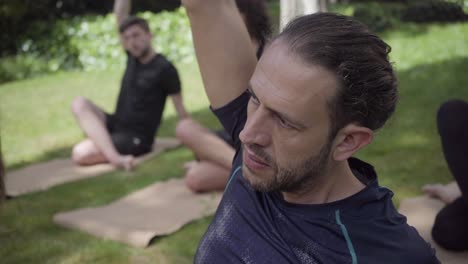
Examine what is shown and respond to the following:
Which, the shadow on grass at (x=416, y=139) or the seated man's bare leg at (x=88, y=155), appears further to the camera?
the seated man's bare leg at (x=88, y=155)

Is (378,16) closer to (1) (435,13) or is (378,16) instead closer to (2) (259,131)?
(1) (435,13)

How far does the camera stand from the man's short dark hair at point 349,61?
4.52 ft

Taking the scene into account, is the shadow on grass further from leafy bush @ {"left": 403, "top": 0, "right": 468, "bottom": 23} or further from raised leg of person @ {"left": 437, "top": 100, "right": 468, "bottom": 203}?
leafy bush @ {"left": 403, "top": 0, "right": 468, "bottom": 23}

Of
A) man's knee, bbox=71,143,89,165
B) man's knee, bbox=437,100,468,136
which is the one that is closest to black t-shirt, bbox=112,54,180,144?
man's knee, bbox=71,143,89,165

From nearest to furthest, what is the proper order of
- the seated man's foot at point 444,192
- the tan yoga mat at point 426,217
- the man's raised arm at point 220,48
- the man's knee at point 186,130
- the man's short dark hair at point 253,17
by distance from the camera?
the man's raised arm at point 220,48, the tan yoga mat at point 426,217, the seated man's foot at point 444,192, the man's short dark hair at point 253,17, the man's knee at point 186,130

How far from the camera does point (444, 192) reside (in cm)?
354

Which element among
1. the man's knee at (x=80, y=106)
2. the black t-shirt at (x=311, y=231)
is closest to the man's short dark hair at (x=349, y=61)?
the black t-shirt at (x=311, y=231)

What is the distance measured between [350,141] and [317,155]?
0.11m

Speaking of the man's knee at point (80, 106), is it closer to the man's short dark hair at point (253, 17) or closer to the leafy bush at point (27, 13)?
the man's short dark hair at point (253, 17)

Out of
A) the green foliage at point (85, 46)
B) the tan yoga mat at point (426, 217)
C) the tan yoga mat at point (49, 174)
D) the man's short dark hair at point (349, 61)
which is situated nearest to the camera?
the man's short dark hair at point (349, 61)

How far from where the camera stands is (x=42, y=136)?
269 inches

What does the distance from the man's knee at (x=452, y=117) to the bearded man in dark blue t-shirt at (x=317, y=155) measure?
1340 mm

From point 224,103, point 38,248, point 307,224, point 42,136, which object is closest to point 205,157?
point 38,248

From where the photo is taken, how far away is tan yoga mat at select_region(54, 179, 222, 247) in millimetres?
3586
